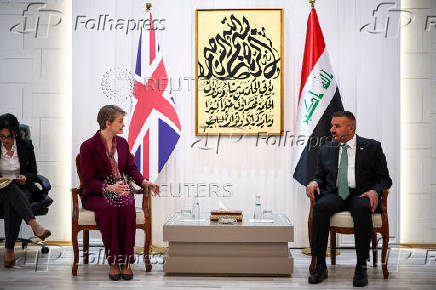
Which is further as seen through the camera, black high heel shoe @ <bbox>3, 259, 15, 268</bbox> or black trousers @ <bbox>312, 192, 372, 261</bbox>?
black high heel shoe @ <bbox>3, 259, 15, 268</bbox>

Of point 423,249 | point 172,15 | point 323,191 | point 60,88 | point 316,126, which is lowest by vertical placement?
point 423,249

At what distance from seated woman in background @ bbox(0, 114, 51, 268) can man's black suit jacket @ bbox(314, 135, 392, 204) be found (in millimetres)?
2286

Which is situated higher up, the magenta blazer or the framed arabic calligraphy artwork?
the framed arabic calligraphy artwork

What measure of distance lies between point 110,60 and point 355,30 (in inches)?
99.2

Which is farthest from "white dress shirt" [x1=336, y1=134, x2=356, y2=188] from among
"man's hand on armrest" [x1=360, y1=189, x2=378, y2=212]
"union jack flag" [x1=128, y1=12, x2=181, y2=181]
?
"union jack flag" [x1=128, y1=12, x2=181, y2=181]

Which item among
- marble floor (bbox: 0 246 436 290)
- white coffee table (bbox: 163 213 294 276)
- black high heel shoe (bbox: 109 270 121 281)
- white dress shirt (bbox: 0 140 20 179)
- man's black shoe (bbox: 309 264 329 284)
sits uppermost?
white dress shirt (bbox: 0 140 20 179)

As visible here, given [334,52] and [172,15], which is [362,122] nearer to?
[334,52]

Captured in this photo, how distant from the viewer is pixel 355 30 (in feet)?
16.0

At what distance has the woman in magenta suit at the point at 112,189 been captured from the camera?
3.51 m

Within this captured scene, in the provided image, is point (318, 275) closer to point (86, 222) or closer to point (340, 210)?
point (340, 210)

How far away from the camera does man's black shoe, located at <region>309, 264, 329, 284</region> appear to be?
335 cm

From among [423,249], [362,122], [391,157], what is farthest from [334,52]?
[423,249]

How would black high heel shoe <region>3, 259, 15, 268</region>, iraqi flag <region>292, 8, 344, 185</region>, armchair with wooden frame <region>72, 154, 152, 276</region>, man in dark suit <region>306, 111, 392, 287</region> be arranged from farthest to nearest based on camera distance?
iraqi flag <region>292, 8, 344, 185</region> < black high heel shoe <region>3, 259, 15, 268</region> < armchair with wooden frame <region>72, 154, 152, 276</region> < man in dark suit <region>306, 111, 392, 287</region>

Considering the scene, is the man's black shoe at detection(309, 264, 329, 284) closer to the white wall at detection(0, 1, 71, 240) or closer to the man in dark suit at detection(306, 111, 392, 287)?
the man in dark suit at detection(306, 111, 392, 287)
